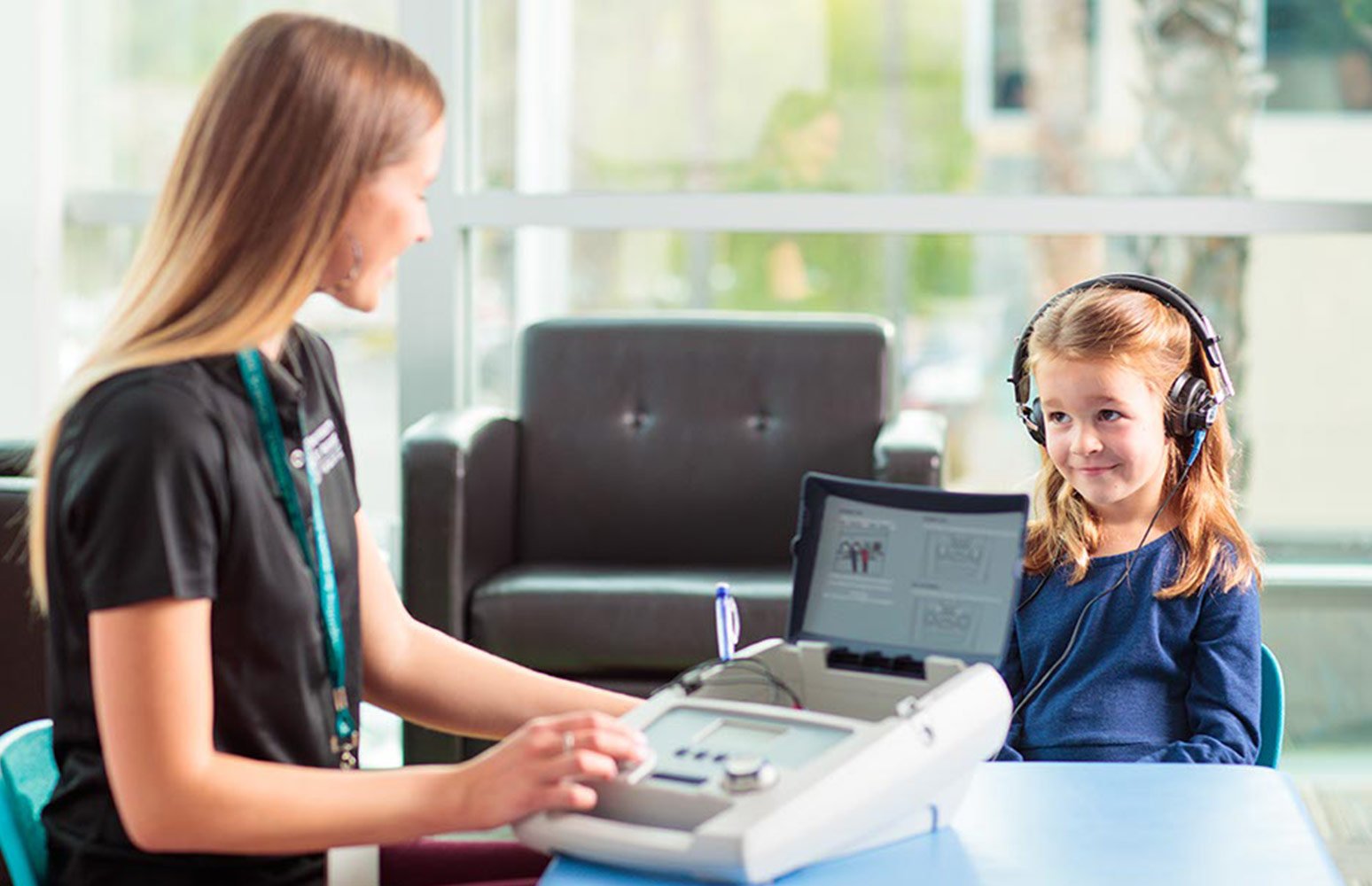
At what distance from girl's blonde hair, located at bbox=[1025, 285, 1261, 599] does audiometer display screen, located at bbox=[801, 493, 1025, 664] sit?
26.2 inches

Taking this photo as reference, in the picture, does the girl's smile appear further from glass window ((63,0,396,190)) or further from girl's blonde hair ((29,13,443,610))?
glass window ((63,0,396,190))

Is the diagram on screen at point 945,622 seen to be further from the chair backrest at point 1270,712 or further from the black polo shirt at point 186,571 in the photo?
the chair backrest at point 1270,712

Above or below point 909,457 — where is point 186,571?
above

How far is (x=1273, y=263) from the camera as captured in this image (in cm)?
396

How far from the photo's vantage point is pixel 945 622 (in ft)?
4.17

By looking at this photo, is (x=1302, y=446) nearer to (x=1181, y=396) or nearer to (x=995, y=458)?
(x=995, y=458)

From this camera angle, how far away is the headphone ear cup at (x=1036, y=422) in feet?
6.62

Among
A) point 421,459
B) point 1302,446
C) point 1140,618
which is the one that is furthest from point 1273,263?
point 1140,618

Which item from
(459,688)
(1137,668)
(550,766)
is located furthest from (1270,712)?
(550,766)

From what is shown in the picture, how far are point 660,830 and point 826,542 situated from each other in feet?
0.97

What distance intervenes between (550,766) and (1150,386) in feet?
3.39

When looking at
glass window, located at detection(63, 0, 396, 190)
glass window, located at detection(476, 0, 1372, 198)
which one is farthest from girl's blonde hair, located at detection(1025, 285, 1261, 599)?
glass window, located at detection(63, 0, 396, 190)

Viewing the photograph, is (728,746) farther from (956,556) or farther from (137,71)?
(137,71)

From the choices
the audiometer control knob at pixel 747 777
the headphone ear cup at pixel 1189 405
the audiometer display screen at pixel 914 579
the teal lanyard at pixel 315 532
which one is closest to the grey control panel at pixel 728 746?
the audiometer control knob at pixel 747 777
